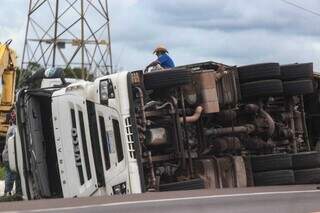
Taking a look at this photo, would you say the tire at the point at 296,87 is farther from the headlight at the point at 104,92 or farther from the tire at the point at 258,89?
the headlight at the point at 104,92

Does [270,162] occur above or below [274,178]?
above

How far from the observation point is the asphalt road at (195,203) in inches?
289

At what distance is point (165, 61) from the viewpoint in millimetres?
10586

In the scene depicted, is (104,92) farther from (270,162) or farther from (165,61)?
(270,162)

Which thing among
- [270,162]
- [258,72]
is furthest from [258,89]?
[270,162]

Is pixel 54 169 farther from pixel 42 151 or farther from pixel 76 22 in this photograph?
pixel 76 22

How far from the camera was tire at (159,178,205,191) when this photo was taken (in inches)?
336

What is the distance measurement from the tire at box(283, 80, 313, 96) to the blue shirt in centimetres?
179

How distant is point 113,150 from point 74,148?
636mm

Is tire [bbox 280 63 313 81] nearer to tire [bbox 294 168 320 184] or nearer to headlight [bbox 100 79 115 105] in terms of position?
tire [bbox 294 168 320 184]

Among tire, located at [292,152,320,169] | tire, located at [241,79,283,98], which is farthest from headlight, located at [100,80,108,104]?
tire, located at [292,152,320,169]

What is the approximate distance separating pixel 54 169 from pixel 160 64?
226 centimetres

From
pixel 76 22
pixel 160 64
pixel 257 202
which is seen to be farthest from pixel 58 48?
pixel 257 202

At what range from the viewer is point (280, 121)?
10.2m
